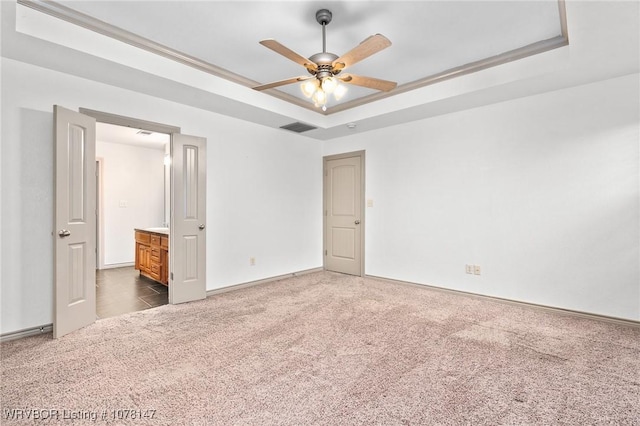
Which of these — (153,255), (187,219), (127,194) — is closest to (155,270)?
(153,255)

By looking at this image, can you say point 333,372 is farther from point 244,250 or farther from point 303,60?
point 244,250

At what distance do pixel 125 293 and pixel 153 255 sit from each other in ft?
2.43

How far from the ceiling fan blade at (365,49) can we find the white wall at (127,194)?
18.4 feet

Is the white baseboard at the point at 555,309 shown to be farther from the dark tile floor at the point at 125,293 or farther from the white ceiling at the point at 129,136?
the white ceiling at the point at 129,136

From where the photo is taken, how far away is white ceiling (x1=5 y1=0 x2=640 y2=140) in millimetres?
2461

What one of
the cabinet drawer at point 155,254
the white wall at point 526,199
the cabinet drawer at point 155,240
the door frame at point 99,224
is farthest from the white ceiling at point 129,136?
the white wall at point 526,199

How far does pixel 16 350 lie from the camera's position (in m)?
2.54

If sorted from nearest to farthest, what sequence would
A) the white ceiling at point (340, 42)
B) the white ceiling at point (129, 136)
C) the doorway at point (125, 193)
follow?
the white ceiling at point (340, 42), the white ceiling at point (129, 136), the doorway at point (125, 193)

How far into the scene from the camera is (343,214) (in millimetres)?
5723

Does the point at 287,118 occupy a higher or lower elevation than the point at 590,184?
higher

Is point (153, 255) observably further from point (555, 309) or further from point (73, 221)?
point (555, 309)

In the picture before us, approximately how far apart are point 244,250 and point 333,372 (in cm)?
286

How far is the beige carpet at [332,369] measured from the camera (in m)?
1.78

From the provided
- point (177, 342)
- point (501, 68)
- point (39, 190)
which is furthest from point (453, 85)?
point (39, 190)
